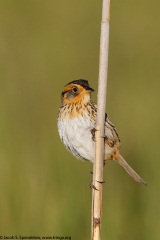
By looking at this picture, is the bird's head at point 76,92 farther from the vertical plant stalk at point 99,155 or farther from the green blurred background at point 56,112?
the vertical plant stalk at point 99,155

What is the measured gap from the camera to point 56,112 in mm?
6141

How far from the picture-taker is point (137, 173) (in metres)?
4.93

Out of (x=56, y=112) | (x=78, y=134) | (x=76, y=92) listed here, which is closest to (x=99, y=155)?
(x=78, y=134)

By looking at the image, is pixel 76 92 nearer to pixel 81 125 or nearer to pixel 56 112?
pixel 81 125

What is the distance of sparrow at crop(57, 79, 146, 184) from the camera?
14.4 feet

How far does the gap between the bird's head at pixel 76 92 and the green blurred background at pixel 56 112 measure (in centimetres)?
52

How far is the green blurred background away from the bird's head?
1.70 feet

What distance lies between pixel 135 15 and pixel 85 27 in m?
0.51

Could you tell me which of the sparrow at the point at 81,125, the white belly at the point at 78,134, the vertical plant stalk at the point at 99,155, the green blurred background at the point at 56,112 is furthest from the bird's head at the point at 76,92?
the vertical plant stalk at the point at 99,155

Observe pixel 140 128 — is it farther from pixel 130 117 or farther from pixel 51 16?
pixel 51 16

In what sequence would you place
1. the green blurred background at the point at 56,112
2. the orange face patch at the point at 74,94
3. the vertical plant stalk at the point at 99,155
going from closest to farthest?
1. the vertical plant stalk at the point at 99,155
2. the orange face patch at the point at 74,94
3. the green blurred background at the point at 56,112

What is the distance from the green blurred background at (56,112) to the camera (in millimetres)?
4746

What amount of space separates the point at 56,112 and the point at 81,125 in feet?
5.69

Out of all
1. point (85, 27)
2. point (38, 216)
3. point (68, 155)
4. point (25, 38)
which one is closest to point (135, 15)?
point (85, 27)
